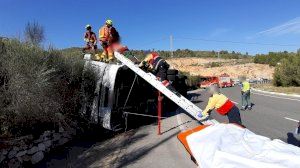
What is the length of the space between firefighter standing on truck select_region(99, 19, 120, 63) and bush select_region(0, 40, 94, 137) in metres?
2.49

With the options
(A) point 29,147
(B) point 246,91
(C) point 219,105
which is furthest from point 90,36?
(C) point 219,105

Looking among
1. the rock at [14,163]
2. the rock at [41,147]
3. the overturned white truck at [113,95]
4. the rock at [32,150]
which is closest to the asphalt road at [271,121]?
the overturned white truck at [113,95]

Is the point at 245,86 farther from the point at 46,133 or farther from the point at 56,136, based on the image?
the point at 46,133

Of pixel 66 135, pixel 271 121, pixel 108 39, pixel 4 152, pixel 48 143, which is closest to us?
pixel 4 152

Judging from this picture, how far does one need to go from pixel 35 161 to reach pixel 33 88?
2.05 m

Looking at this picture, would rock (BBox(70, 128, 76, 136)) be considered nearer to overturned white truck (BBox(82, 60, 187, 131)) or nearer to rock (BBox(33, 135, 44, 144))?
overturned white truck (BBox(82, 60, 187, 131))

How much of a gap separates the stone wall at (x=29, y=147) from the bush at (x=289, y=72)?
117ft

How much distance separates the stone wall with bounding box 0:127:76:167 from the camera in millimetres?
10133

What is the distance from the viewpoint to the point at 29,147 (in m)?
11.0

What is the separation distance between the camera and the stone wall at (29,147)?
10.1 m

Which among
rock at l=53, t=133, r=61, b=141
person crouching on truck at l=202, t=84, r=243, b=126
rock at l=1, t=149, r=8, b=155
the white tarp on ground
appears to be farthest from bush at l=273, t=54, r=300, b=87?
the white tarp on ground

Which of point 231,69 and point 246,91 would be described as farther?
point 231,69

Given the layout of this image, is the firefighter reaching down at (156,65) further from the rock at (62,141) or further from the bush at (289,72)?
the bush at (289,72)

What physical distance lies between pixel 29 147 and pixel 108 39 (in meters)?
6.50
